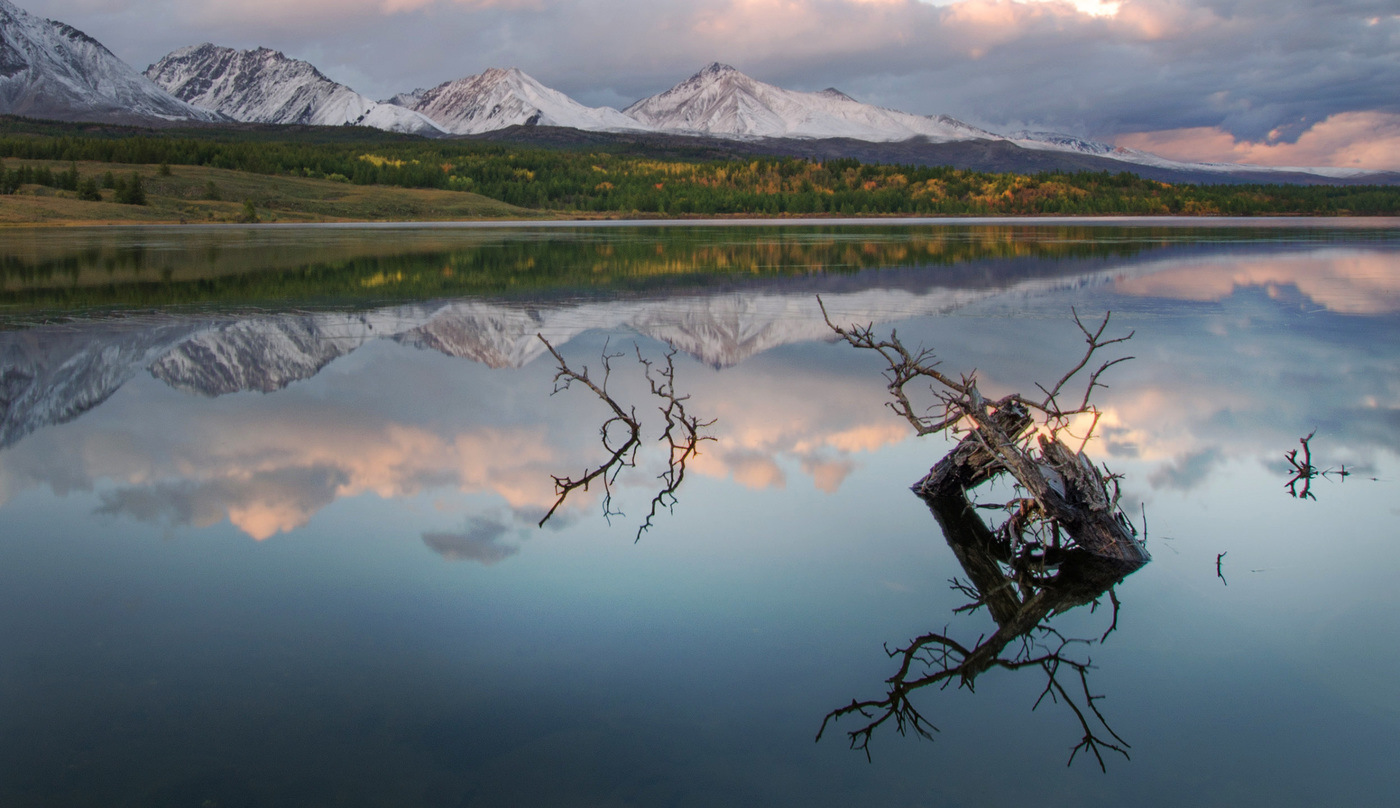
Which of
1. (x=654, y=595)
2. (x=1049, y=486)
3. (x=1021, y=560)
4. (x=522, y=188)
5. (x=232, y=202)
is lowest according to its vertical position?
(x=1021, y=560)

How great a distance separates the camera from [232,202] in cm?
11581

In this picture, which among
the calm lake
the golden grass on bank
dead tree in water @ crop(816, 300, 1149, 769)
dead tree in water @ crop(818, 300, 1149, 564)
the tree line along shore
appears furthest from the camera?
the tree line along shore

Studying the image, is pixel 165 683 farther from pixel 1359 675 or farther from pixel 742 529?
pixel 1359 675

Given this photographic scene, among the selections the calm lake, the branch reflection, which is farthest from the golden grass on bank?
the branch reflection

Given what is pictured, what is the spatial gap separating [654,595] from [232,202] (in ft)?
404

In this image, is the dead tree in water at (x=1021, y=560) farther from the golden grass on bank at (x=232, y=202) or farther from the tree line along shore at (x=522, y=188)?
the tree line along shore at (x=522, y=188)

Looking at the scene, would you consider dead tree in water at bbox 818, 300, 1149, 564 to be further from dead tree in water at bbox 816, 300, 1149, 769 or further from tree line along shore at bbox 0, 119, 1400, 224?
tree line along shore at bbox 0, 119, 1400, 224

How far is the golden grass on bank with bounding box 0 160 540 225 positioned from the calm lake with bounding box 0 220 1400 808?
88.4 meters

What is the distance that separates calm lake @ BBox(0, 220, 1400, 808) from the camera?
480 cm

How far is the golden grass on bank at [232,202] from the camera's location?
93.8 m

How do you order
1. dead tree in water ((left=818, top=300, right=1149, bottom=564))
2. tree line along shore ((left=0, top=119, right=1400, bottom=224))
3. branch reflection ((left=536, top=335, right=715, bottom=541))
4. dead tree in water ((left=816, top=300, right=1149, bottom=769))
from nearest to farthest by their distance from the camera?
dead tree in water ((left=816, top=300, right=1149, bottom=769)), dead tree in water ((left=818, top=300, right=1149, bottom=564)), branch reflection ((left=536, top=335, right=715, bottom=541)), tree line along shore ((left=0, top=119, right=1400, bottom=224))

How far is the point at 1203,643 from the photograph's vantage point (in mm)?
6125

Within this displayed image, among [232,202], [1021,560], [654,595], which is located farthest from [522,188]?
[654,595]

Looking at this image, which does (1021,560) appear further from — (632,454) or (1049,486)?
(632,454)
